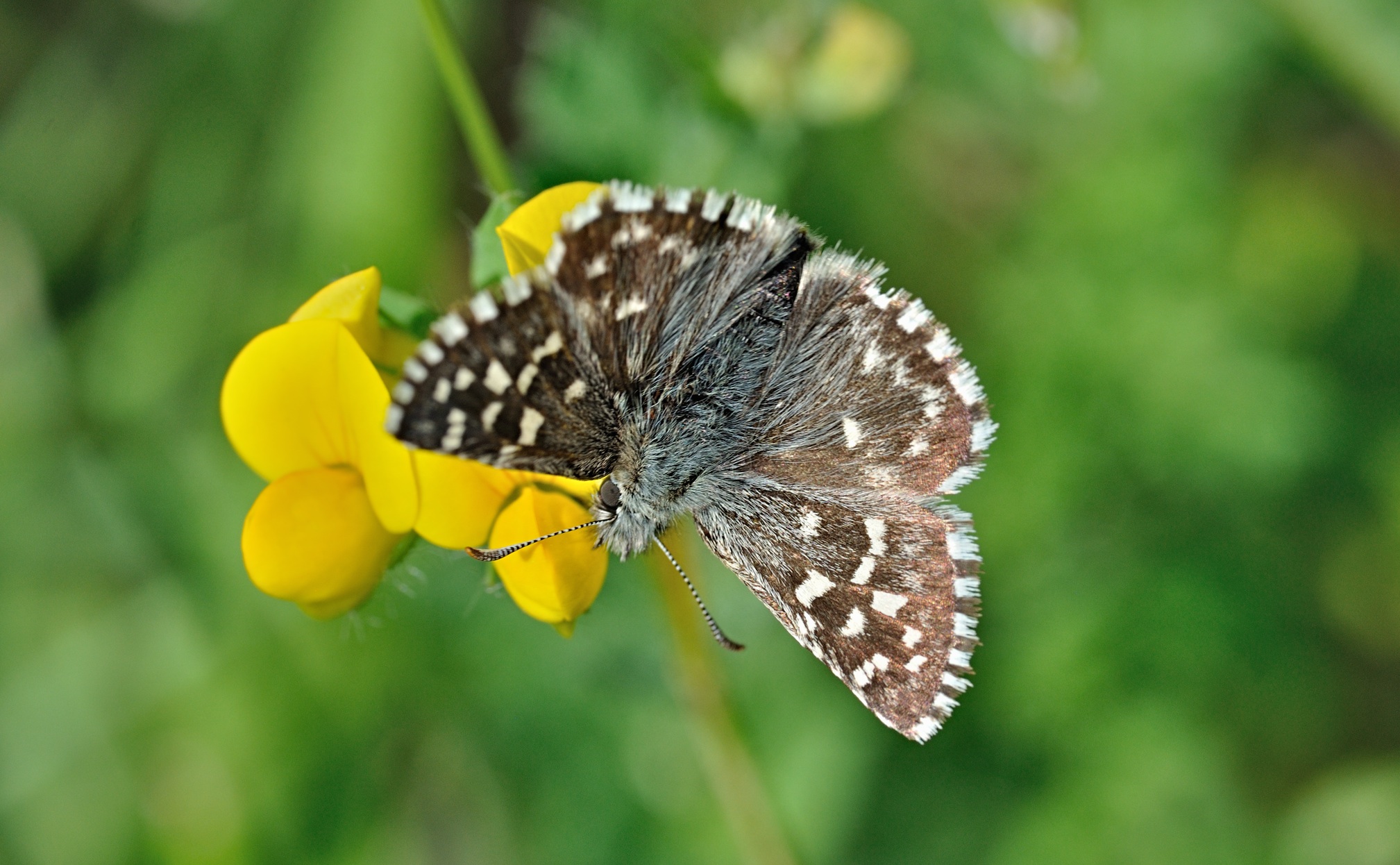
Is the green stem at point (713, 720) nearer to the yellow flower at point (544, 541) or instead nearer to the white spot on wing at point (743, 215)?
the yellow flower at point (544, 541)

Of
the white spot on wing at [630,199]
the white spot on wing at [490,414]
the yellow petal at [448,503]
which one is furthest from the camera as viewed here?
the yellow petal at [448,503]

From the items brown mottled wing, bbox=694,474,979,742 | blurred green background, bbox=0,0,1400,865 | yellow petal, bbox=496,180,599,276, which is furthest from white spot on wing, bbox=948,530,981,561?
blurred green background, bbox=0,0,1400,865

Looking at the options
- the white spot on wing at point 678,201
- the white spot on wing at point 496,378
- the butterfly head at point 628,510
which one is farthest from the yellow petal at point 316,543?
the white spot on wing at point 678,201

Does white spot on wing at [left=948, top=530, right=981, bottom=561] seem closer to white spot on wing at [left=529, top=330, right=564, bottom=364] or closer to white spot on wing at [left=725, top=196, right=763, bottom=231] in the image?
white spot on wing at [left=725, top=196, right=763, bottom=231]

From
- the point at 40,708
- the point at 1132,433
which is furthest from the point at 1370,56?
the point at 40,708

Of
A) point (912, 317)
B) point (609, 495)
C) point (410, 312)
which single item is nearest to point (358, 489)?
point (410, 312)
